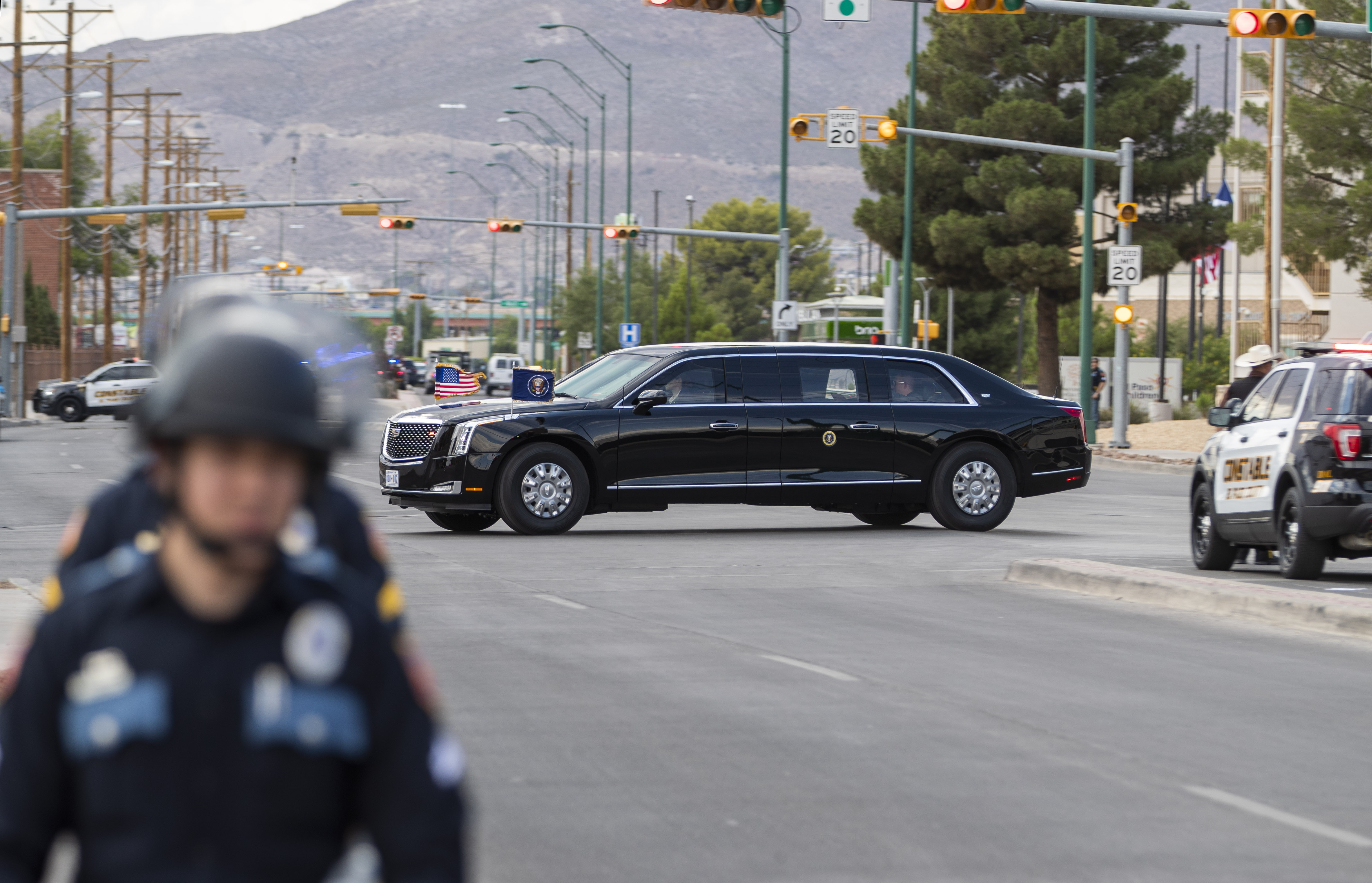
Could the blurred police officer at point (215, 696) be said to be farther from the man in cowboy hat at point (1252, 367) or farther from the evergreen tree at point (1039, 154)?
the evergreen tree at point (1039, 154)

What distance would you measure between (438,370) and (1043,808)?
1541 cm

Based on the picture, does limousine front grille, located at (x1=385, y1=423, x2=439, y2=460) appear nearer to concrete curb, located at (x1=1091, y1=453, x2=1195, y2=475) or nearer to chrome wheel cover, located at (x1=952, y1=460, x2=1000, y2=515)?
chrome wheel cover, located at (x1=952, y1=460, x2=1000, y2=515)

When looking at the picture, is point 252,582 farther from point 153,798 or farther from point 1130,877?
point 1130,877

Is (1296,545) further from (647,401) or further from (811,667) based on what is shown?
(647,401)

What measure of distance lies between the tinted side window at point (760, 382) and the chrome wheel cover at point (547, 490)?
201 cm


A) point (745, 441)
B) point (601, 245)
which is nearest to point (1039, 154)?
point (601, 245)

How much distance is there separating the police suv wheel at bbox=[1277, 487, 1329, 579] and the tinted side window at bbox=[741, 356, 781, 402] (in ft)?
17.8

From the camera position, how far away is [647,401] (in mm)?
17672

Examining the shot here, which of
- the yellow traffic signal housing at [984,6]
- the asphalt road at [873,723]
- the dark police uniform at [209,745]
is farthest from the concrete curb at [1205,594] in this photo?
the dark police uniform at [209,745]

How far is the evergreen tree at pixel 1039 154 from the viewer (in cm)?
5278

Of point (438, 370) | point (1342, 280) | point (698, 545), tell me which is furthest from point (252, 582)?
point (1342, 280)

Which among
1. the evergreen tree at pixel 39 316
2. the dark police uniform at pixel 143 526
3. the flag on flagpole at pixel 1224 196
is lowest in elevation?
the dark police uniform at pixel 143 526

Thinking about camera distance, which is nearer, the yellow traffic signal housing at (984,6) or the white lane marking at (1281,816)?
the white lane marking at (1281,816)

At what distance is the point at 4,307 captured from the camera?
188 feet
